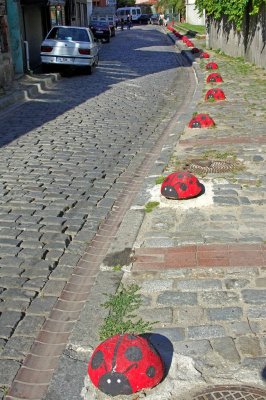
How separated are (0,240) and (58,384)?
255 centimetres

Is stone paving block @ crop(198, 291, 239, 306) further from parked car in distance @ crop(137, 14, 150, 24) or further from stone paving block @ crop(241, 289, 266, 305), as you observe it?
parked car in distance @ crop(137, 14, 150, 24)

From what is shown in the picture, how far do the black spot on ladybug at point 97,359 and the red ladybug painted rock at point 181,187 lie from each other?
3368 millimetres

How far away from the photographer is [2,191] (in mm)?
7410

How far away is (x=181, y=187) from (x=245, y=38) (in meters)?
19.0

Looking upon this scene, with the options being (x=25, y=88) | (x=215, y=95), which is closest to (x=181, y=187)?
(x=215, y=95)

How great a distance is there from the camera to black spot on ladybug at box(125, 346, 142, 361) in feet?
11.0

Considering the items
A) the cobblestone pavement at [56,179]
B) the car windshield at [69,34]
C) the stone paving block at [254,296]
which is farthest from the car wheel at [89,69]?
the stone paving block at [254,296]

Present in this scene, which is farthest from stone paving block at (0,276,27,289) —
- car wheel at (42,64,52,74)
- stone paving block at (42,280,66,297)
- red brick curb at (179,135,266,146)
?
car wheel at (42,64,52,74)

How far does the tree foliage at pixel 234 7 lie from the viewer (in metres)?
20.7

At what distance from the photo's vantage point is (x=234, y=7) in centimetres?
2288

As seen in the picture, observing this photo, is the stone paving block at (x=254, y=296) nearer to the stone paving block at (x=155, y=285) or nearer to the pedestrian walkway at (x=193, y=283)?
the pedestrian walkway at (x=193, y=283)

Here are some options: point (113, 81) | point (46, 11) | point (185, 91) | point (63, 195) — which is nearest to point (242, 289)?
point (63, 195)

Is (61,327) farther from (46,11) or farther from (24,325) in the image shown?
(46,11)

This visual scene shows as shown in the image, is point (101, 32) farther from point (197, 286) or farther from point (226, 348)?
point (226, 348)
